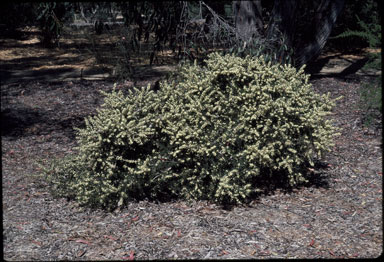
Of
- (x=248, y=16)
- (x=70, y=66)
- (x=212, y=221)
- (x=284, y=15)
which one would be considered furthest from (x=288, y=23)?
(x=70, y=66)

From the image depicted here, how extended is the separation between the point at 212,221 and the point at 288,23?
5.30 meters

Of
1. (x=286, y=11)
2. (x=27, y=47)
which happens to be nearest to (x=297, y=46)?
(x=286, y=11)

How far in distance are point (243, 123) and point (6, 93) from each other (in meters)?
6.51

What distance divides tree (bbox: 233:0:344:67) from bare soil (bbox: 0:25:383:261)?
8.97ft

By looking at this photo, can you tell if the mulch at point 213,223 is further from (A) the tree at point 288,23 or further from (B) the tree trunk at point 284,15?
(B) the tree trunk at point 284,15

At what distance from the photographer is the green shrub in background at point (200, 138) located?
4531 millimetres

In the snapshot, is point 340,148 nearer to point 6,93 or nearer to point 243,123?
point 243,123

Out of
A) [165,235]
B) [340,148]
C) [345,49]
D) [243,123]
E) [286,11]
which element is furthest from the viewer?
[345,49]

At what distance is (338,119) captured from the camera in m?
7.61

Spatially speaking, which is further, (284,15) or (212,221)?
(284,15)

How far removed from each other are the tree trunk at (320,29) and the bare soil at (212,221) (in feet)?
11.2

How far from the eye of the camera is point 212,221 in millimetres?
4355

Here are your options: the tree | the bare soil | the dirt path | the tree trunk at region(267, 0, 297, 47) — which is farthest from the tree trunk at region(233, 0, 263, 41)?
the bare soil

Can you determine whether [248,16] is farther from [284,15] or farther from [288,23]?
[288,23]
